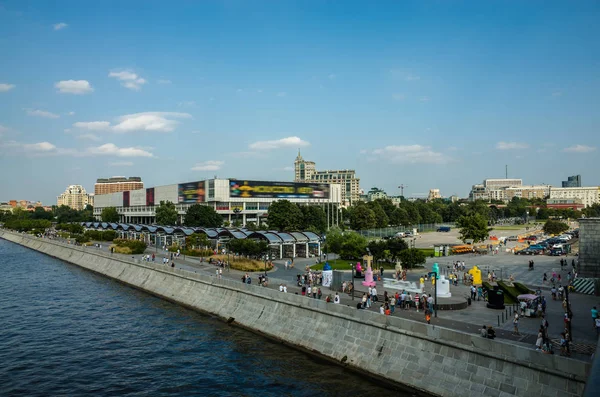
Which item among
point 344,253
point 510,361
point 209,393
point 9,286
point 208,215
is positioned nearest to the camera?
point 510,361

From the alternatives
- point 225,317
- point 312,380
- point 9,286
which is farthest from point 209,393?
point 9,286

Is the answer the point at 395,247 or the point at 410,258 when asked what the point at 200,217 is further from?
the point at 410,258

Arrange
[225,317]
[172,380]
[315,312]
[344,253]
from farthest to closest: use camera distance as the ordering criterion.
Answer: [344,253] < [225,317] < [315,312] < [172,380]

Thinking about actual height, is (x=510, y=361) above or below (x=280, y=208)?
below

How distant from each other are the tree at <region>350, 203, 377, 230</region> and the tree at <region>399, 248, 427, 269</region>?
61075 mm

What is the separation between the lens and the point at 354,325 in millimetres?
28016

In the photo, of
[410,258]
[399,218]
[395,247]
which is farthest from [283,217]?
[399,218]

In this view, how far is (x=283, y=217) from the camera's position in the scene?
93812mm

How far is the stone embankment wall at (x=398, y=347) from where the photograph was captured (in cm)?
1897

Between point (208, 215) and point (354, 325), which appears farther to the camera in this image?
point (208, 215)

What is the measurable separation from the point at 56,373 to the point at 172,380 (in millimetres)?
7564

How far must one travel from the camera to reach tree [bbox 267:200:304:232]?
308 feet

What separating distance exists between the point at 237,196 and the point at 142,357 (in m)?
102

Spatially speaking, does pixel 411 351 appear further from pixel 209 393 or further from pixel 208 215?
pixel 208 215
